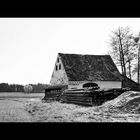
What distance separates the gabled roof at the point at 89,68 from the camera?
94.8 ft

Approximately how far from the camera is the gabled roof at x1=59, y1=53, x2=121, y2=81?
94.8 feet

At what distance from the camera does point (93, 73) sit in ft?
98.3

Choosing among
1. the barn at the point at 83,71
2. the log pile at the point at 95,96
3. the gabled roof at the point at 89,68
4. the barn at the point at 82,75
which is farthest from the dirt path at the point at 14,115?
the gabled roof at the point at 89,68

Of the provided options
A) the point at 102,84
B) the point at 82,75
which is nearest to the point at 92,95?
the point at 82,75

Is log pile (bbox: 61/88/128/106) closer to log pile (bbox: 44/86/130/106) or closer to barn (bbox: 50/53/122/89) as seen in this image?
log pile (bbox: 44/86/130/106)

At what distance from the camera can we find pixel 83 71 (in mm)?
29672

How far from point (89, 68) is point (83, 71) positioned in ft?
4.39

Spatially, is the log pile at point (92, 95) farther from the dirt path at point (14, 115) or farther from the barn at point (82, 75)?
the dirt path at point (14, 115)

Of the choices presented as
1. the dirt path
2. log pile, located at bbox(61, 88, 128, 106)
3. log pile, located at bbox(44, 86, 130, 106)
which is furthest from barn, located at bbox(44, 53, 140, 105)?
the dirt path

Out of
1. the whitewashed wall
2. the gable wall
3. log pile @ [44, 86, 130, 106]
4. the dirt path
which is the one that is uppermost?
the gable wall

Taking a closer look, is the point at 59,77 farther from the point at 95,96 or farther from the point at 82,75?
the point at 95,96
